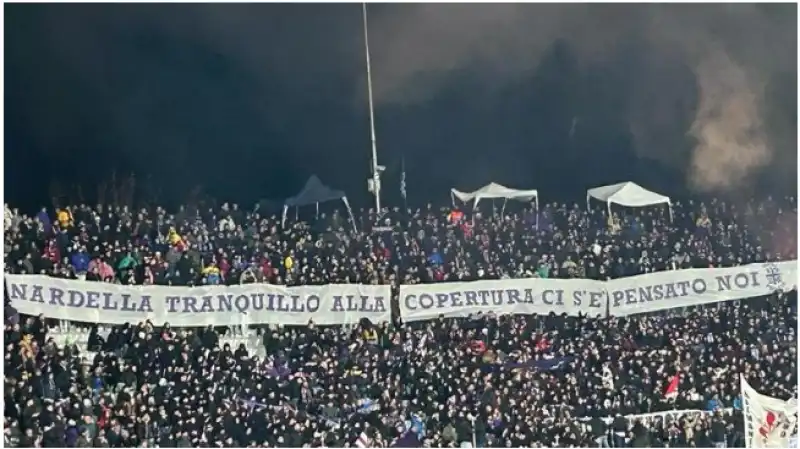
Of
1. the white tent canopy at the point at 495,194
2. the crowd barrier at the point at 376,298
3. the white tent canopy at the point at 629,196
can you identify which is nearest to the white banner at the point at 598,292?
the crowd barrier at the point at 376,298

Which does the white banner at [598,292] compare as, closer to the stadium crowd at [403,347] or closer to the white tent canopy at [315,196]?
the stadium crowd at [403,347]

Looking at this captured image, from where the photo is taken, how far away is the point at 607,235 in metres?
19.2

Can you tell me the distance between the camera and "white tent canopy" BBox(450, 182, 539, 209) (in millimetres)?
19391

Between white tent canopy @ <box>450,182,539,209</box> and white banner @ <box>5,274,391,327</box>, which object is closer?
white banner @ <box>5,274,391,327</box>

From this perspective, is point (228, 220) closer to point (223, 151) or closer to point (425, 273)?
point (223, 151)

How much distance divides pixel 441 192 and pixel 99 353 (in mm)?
6677

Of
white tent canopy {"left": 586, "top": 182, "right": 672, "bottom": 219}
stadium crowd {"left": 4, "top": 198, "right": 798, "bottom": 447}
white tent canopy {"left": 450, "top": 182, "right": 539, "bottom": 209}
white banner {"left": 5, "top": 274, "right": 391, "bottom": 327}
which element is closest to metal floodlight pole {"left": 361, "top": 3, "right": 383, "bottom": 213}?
stadium crowd {"left": 4, "top": 198, "right": 798, "bottom": 447}

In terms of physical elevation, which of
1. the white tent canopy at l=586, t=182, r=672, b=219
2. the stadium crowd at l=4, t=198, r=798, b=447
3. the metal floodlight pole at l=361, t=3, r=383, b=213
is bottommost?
the stadium crowd at l=4, t=198, r=798, b=447

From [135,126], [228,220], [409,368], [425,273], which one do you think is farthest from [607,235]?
[135,126]

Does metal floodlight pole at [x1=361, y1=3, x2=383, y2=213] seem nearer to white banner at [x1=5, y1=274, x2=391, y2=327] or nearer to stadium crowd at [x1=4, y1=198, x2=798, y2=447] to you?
stadium crowd at [x1=4, y1=198, x2=798, y2=447]

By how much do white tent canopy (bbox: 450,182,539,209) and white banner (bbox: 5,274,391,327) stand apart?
2.58 metres

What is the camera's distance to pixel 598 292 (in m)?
18.4

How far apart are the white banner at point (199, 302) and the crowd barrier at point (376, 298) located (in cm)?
2

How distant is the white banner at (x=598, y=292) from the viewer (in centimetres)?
1802
